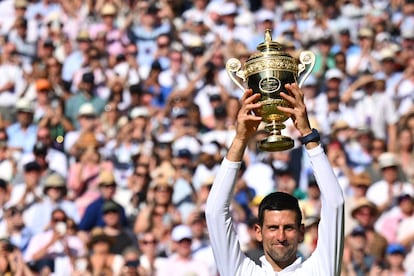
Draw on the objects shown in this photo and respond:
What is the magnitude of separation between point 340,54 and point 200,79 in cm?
175

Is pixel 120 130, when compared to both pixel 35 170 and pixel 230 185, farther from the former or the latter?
pixel 230 185

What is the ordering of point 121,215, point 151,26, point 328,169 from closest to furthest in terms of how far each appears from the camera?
point 328,169 → point 121,215 → point 151,26

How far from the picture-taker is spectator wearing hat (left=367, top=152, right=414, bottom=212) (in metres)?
12.2

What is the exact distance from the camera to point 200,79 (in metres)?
15.4

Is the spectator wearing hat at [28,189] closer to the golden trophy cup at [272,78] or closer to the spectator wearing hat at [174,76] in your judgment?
the spectator wearing hat at [174,76]

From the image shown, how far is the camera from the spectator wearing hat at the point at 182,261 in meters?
11.2

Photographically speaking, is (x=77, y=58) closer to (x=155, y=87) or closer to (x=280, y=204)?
(x=155, y=87)

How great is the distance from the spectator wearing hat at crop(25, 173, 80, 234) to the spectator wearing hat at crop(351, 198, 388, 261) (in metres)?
2.68

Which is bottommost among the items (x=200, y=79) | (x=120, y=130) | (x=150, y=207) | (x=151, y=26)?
(x=150, y=207)

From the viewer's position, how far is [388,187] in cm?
1239

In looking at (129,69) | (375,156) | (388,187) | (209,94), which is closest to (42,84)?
(129,69)

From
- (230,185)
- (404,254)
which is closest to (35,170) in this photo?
(404,254)

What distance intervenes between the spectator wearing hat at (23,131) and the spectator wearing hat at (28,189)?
828mm

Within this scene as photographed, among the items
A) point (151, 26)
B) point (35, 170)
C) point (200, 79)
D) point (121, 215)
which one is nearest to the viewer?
point (121, 215)
